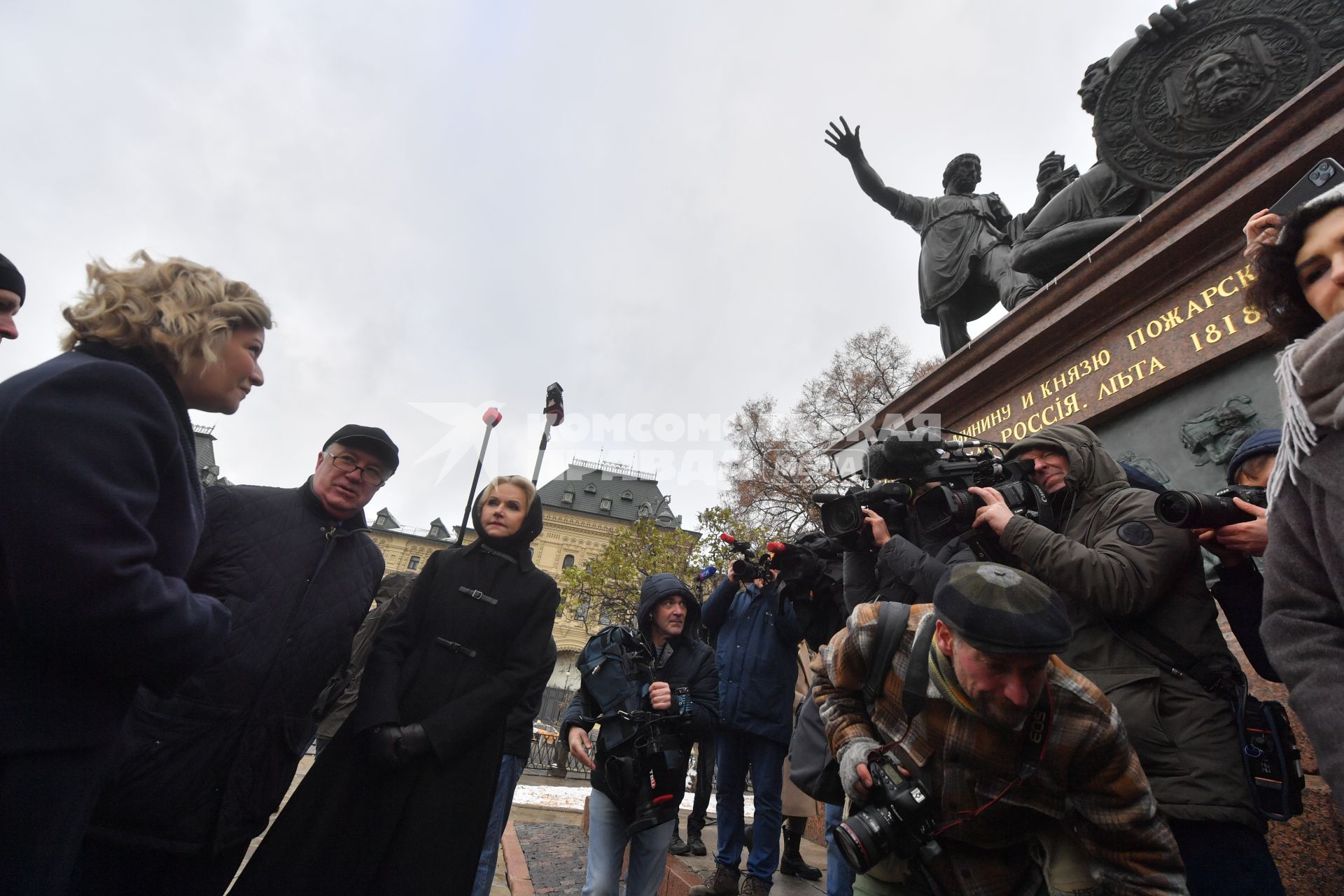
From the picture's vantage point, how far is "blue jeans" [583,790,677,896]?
3033 mm

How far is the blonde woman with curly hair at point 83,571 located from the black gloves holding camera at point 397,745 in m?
1.10

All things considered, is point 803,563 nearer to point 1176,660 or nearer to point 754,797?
point 754,797

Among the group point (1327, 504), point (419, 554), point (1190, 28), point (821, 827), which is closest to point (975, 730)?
point (1327, 504)

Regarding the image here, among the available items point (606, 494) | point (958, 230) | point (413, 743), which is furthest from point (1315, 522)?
point (606, 494)

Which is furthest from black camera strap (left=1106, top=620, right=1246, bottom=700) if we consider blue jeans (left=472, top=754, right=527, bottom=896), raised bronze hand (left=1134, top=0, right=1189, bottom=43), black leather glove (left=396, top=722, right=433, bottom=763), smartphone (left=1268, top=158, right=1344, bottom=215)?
raised bronze hand (left=1134, top=0, right=1189, bottom=43)

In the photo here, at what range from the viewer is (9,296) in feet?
5.73

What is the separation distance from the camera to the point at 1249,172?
353 centimetres

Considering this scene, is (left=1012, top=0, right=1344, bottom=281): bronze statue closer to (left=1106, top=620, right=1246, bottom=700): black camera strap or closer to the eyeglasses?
(left=1106, top=620, right=1246, bottom=700): black camera strap

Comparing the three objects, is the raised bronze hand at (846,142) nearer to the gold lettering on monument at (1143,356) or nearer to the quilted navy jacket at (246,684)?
the gold lettering on monument at (1143,356)

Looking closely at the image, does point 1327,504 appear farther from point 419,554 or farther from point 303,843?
point 419,554

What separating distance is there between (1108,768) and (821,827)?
15.1 feet

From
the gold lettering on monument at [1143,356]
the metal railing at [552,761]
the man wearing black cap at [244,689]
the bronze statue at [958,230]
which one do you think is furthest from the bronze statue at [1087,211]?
the metal railing at [552,761]

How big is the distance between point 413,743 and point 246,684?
2.12ft

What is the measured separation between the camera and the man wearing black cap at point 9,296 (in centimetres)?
174
